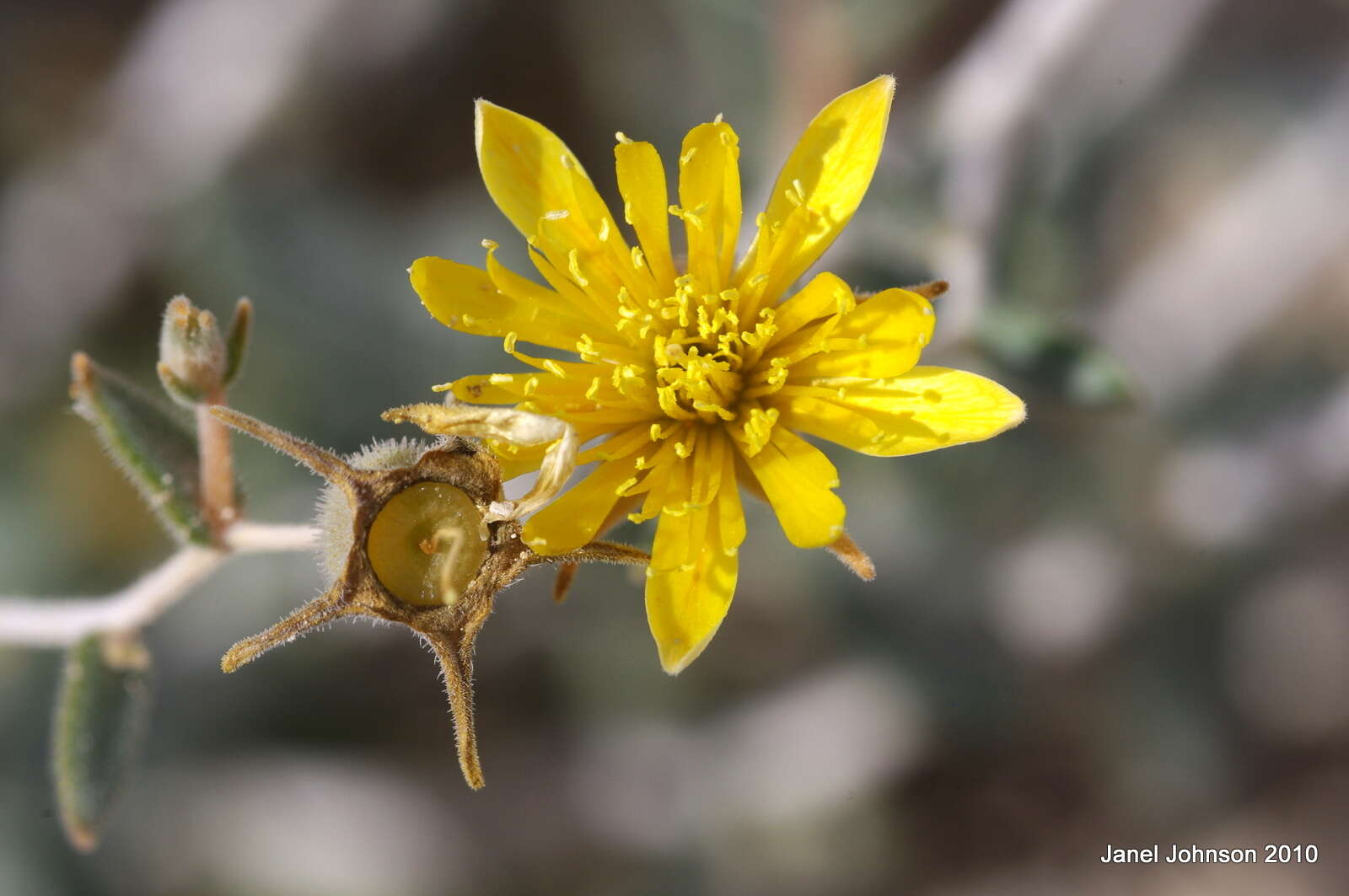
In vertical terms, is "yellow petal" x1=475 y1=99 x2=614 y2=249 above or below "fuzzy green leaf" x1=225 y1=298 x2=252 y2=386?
above

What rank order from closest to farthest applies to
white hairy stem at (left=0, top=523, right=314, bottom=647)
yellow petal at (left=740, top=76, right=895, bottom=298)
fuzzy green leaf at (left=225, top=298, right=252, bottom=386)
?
yellow petal at (left=740, top=76, right=895, bottom=298) → fuzzy green leaf at (left=225, top=298, right=252, bottom=386) → white hairy stem at (left=0, top=523, right=314, bottom=647)

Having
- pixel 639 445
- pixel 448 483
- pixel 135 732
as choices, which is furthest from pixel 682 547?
pixel 135 732

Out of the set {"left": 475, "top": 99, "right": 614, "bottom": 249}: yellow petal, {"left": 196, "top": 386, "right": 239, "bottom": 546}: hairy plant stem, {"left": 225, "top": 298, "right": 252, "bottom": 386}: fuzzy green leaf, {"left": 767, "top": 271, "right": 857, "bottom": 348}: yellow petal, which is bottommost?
{"left": 196, "top": 386, "right": 239, "bottom": 546}: hairy plant stem

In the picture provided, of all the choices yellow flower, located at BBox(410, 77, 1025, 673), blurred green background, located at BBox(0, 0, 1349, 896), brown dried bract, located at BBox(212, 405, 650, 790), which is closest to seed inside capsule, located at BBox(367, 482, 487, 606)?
brown dried bract, located at BBox(212, 405, 650, 790)

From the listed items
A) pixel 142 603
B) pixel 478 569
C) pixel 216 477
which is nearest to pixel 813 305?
pixel 478 569

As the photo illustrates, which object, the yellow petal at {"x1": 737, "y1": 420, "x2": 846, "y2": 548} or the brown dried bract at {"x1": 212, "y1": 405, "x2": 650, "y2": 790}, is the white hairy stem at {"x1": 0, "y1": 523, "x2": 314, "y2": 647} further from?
the yellow petal at {"x1": 737, "y1": 420, "x2": 846, "y2": 548}

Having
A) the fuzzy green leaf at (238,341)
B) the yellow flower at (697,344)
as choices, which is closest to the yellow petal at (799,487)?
the yellow flower at (697,344)

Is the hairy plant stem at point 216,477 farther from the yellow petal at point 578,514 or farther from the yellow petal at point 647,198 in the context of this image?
the yellow petal at point 647,198
